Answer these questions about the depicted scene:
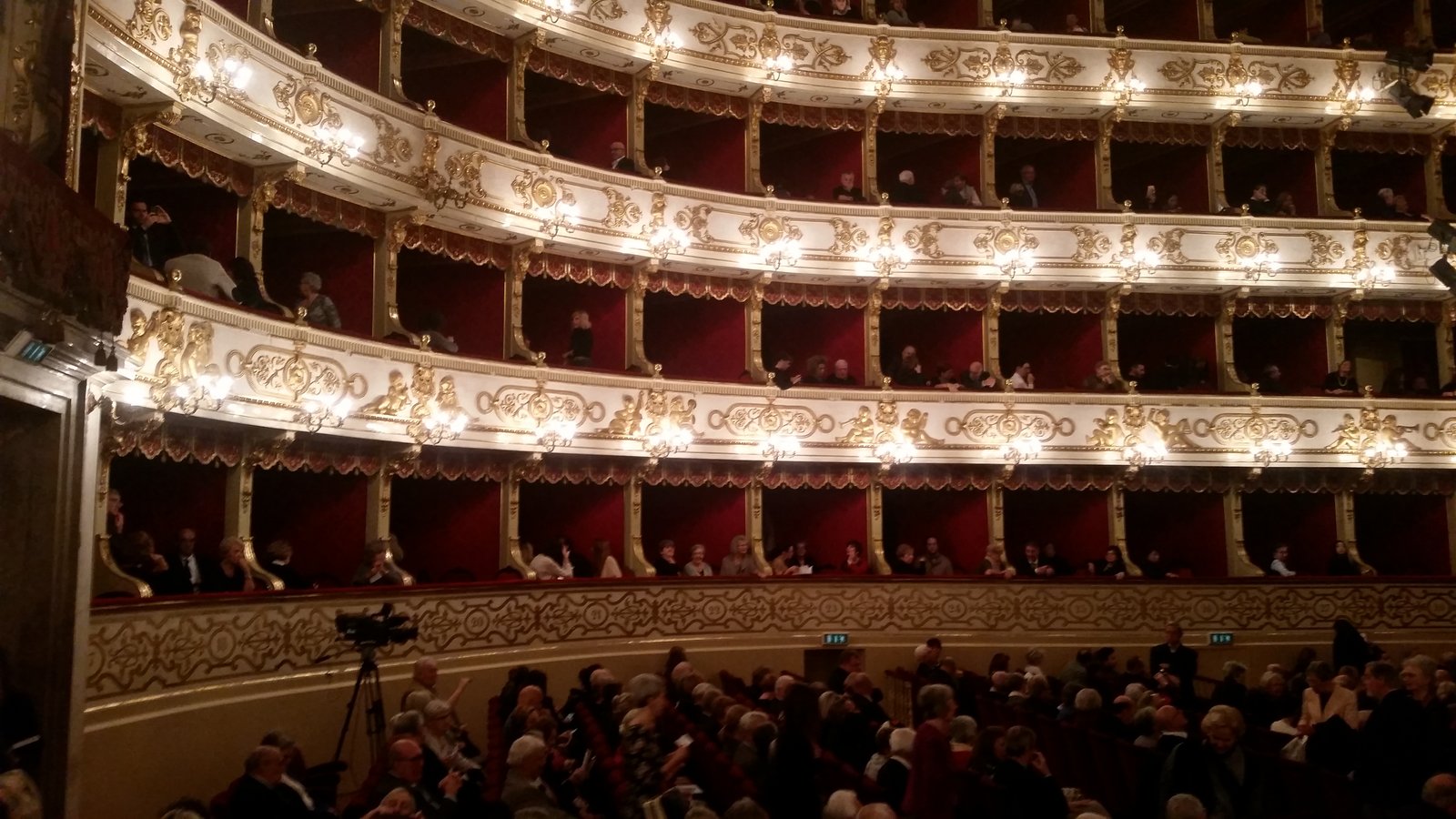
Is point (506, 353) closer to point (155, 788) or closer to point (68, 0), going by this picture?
point (155, 788)

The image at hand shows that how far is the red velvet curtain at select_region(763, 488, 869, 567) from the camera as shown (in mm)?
18000

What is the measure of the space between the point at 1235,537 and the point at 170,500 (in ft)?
46.0

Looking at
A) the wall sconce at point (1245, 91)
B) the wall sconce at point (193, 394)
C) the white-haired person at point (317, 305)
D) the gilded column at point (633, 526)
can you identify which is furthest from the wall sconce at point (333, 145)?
the wall sconce at point (1245, 91)

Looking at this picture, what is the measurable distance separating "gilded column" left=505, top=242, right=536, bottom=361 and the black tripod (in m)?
5.46

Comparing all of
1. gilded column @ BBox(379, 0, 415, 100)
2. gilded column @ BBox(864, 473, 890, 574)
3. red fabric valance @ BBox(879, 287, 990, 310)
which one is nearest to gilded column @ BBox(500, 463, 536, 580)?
gilded column @ BBox(379, 0, 415, 100)

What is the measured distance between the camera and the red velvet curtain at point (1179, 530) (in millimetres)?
18797

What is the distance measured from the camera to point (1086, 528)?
61.4 feet

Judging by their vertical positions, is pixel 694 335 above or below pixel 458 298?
below

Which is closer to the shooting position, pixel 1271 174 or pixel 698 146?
pixel 698 146

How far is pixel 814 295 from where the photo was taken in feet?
60.2

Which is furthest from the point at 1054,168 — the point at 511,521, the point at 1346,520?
the point at 511,521

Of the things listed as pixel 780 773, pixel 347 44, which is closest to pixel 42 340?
pixel 780 773

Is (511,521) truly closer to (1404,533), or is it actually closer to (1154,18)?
(1154,18)

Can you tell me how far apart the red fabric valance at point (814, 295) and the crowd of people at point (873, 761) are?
915cm
